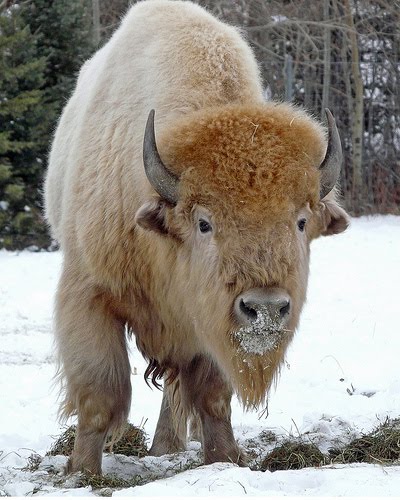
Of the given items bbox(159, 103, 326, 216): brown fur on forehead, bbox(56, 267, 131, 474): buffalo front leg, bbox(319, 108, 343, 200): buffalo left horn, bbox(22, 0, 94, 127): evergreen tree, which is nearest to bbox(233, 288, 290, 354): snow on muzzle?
bbox(159, 103, 326, 216): brown fur on forehead

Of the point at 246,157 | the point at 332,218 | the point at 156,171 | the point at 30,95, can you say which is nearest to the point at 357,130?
the point at 30,95

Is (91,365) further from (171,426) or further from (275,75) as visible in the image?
(275,75)

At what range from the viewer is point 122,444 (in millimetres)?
5645

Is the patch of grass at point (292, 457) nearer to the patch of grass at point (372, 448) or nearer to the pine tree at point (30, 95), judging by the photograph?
the patch of grass at point (372, 448)

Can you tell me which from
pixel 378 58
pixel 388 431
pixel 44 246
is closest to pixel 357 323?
pixel 388 431

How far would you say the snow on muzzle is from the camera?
148 inches

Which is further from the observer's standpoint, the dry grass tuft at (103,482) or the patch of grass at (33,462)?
the patch of grass at (33,462)

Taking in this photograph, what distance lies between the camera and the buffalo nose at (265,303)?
375 centimetres

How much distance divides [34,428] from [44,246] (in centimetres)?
1077

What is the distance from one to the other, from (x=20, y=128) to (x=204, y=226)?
12.4m

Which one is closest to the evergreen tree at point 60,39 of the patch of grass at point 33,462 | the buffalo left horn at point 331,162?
the patch of grass at point 33,462

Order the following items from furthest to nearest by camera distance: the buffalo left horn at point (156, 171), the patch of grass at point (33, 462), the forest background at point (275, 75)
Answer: the forest background at point (275, 75)
the patch of grass at point (33, 462)
the buffalo left horn at point (156, 171)

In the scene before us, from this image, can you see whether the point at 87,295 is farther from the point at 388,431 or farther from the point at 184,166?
the point at 388,431

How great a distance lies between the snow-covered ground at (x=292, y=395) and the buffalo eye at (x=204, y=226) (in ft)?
3.57
